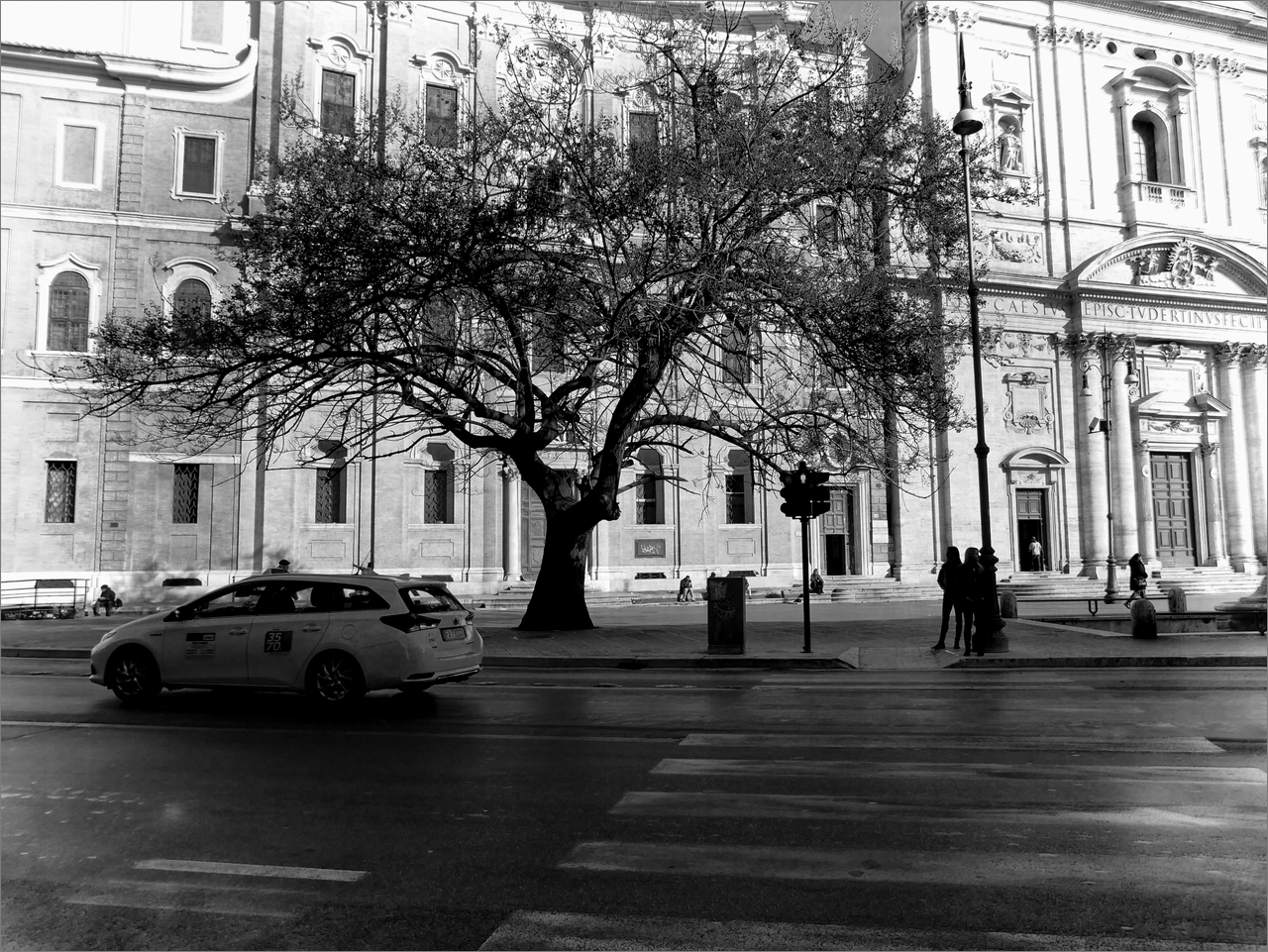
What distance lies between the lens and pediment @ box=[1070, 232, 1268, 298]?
131ft

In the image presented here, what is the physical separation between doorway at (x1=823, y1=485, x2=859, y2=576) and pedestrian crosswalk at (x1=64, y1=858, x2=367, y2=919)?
1353 inches

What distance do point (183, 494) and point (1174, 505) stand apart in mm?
41362

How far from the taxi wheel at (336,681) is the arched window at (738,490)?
89.3 feet

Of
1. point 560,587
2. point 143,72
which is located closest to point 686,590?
point 560,587

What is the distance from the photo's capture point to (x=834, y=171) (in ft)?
54.8

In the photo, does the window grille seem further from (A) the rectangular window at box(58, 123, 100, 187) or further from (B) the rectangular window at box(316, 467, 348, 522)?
(A) the rectangular window at box(58, 123, 100, 187)

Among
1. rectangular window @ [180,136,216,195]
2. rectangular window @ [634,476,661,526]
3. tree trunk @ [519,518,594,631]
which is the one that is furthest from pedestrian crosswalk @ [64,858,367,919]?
rectangular window @ [180,136,216,195]

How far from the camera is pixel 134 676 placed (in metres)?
10.4

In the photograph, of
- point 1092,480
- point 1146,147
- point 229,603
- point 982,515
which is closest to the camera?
point 229,603

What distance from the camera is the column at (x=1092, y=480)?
39.1 metres

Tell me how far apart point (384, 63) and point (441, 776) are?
116ft

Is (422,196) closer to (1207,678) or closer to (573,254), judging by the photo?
(573,254)

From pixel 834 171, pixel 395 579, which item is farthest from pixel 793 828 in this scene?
pixel 834 171

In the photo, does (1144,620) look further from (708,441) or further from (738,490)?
(738,490)
